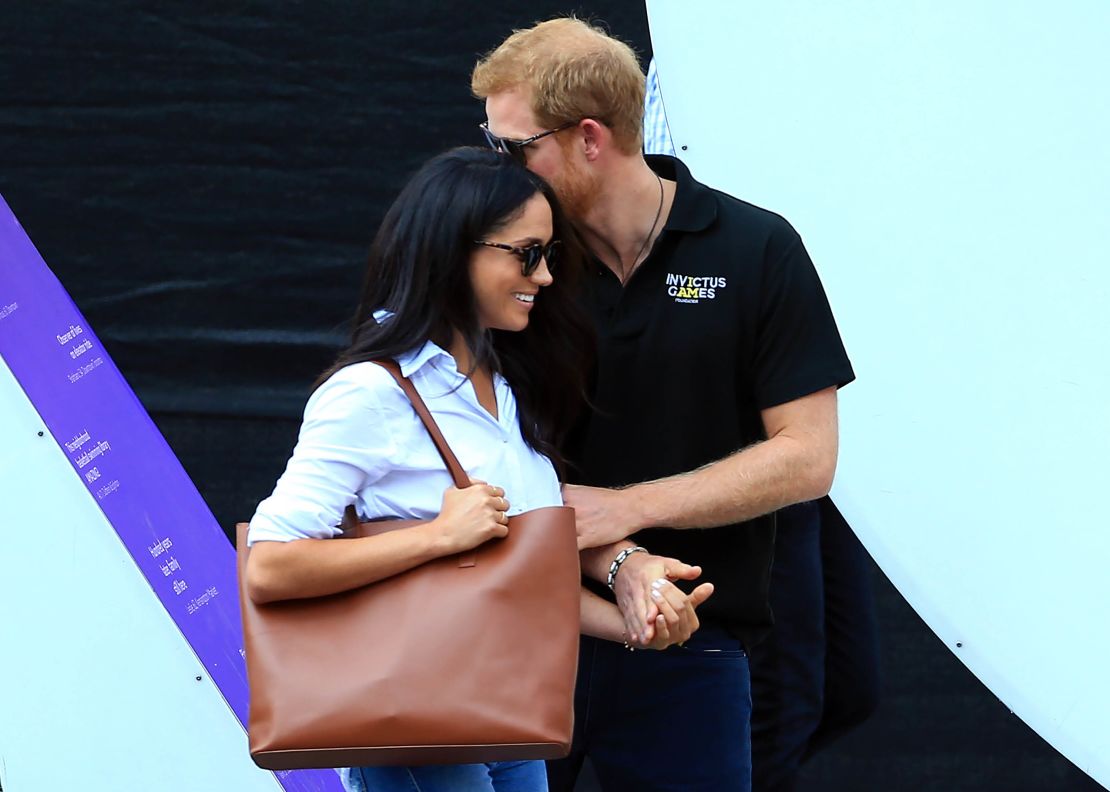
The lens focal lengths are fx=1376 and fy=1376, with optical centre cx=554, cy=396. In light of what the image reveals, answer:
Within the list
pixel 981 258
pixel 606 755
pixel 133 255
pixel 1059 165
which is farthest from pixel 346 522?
pixel 1059 165

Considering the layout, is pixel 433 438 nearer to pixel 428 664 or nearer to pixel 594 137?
pixel 428 664

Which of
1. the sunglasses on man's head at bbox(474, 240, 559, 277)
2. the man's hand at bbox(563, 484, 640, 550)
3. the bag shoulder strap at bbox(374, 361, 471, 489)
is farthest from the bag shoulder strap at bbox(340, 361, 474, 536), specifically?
the man's hand at bbox(563, 484, 640, 550)

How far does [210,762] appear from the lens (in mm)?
2061

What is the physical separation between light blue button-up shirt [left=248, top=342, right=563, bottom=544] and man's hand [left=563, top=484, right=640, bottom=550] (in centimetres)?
14

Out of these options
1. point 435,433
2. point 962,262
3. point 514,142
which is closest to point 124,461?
point 514,142

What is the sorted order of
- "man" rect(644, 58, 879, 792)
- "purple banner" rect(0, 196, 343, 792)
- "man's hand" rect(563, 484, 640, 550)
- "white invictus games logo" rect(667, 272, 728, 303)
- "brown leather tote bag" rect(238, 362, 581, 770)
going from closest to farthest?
"brown leather tote bag" rect(238, 362, 581, 770) → "man's hand" rect(563, 484, 640, 550) → "white invictus games logo" rect(667, 272, 728, 303) → "purple banner" rect(0, 196, 343, 792) → "man" rect(644, 58, 879, 792)

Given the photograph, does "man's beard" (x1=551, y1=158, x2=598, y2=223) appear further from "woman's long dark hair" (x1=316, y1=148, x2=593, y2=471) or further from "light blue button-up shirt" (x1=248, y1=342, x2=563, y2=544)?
"light blue button-up shirt" (x1=248, y1=342, x2=563, y2=544)

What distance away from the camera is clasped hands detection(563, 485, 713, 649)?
4.50 ft

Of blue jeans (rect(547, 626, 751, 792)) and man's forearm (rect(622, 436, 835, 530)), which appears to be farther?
blue jeans (rect(547, 626, 751, 792))

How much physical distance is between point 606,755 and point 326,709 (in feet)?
1.88

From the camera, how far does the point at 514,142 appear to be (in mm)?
1599

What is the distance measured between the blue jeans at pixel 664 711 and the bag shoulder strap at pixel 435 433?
47 cm

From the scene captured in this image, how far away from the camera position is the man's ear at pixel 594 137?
163cm

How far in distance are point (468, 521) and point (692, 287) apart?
0.54 meters
